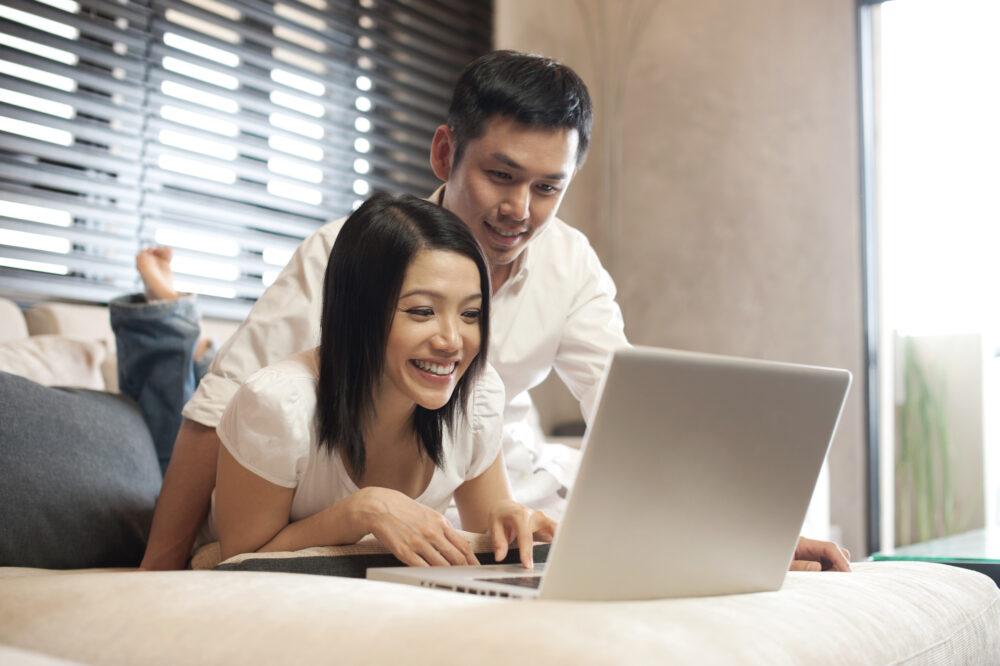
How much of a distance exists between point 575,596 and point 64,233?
2.12 m

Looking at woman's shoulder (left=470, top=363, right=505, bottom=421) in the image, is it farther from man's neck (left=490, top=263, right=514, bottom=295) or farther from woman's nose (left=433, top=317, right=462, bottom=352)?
man's neck (left=490, top=263, right=514, bottom=295)

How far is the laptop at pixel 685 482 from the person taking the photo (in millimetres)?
689

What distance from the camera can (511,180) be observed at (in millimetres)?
1571

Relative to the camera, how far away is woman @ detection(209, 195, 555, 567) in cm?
105

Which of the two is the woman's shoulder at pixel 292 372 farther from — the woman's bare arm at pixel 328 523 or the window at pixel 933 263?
the window at pixel 933 263

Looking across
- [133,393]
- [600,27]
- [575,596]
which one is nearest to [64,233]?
[133,393]

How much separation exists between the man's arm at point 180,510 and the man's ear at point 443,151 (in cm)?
64

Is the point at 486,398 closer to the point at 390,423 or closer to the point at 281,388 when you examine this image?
the point at 390,423

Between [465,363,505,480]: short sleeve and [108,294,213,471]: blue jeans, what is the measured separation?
698mm

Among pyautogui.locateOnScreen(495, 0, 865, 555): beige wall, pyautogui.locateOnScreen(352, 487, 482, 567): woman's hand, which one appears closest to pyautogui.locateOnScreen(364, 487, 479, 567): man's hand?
pyautogui.locateOnScreen(352, 487, 482, 567): woman's hand

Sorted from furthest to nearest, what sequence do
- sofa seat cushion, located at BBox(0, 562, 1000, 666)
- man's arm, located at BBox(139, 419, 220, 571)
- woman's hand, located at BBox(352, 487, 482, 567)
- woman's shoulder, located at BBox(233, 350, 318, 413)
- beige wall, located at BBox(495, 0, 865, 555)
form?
1. beige wall, located at BBox(495, 0, 865, 555)
2. man's arm, located at BBox(139, 419, 220, 571)
3. woman's shoulder, located at BBox(233, 350, 318, 413)
4. woman's hand, located at BBox(352, 487, 482, 567)
5. sofa seat cushion, located at BBox(0, 562, 1000, 666)

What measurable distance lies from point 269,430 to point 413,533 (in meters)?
0.21

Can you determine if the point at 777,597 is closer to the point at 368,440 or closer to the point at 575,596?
the point at 575,596

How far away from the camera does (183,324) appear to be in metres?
1.77
